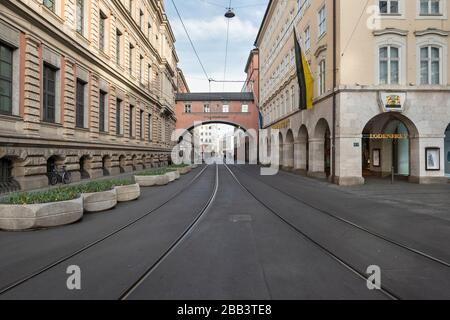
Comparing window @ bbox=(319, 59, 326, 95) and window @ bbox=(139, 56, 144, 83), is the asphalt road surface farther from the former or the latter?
window @ bbox=(139, 56, 144, 83)

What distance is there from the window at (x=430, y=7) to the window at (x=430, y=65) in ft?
7.05

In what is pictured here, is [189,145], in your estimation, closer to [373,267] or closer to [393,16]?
[393,16]

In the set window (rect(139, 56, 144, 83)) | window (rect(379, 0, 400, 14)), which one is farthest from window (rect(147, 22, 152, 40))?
window (rect(379, 0, 400, 14))

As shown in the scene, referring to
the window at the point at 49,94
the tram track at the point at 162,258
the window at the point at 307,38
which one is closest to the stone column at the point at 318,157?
the window at the point at 307,38

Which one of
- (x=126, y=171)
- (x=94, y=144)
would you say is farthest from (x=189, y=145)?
(x=94, y=144)

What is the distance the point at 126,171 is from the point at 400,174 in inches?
872

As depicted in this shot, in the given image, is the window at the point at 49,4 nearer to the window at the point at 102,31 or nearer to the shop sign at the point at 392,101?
the window at the point at 102,31

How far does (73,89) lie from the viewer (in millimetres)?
17109

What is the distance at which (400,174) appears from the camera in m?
19.9

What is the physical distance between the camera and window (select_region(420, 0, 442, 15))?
662 inches

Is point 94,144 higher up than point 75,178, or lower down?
higher up

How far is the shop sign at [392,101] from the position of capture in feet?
53.7

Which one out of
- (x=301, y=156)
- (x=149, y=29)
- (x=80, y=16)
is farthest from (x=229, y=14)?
(x=149, y=29)

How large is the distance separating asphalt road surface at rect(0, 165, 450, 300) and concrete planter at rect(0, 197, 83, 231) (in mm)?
261
